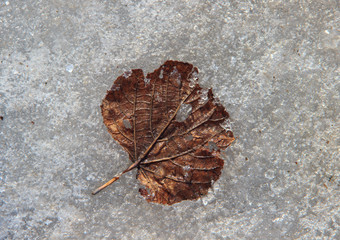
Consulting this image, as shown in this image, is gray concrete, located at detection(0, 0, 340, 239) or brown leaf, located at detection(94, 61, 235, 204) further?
A: gray concrete, located at detection(0, 0, 340, 239)

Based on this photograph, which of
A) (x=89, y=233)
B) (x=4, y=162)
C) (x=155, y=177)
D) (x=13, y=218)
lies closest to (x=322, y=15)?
(x=155, y=177)

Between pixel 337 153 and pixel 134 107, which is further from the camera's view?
pixel 337 153

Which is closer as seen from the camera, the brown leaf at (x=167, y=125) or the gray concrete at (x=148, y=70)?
the brown leaf at (x=167, y=125)

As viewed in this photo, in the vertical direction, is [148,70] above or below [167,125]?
above

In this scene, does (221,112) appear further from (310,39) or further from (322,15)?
(322,15)
